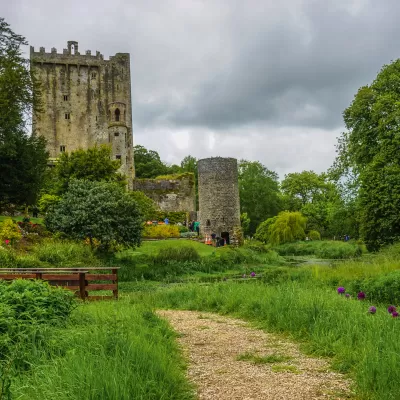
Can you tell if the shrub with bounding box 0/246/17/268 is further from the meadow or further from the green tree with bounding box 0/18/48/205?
the green tree with bounding box 0/18/48/205

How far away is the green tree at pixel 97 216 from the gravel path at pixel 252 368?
1353 centimetres

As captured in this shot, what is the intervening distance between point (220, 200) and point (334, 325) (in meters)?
31.5

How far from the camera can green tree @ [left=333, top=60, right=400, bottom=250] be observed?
23.0 m

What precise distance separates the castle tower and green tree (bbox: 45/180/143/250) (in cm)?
3105

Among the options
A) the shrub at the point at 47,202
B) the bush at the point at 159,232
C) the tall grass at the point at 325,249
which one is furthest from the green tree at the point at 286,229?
the shrub at the point at 47,202

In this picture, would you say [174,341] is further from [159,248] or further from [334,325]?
[159,248]

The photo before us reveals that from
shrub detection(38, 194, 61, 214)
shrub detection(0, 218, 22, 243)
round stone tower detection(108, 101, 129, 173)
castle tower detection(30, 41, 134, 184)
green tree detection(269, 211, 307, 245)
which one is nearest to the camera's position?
shrub detection(0, 218, 22, 243)

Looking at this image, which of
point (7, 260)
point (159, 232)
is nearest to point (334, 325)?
point (7, 260)

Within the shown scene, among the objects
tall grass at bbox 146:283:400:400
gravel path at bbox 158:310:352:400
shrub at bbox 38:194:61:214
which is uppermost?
shrub at bbox 38:194:61:214

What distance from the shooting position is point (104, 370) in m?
4.27

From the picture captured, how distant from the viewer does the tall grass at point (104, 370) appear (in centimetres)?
404

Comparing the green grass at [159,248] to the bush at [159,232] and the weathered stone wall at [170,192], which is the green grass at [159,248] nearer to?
the bush at [159,232]

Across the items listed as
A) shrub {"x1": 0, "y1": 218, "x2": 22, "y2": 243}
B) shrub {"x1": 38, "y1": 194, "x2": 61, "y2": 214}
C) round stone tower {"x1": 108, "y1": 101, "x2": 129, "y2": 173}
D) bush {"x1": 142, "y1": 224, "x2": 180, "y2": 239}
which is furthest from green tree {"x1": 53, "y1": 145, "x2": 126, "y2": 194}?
round stone tower {"x1": 108, "y1": 101, "x2": 129, "y2": 173}

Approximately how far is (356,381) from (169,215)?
42261 mm
